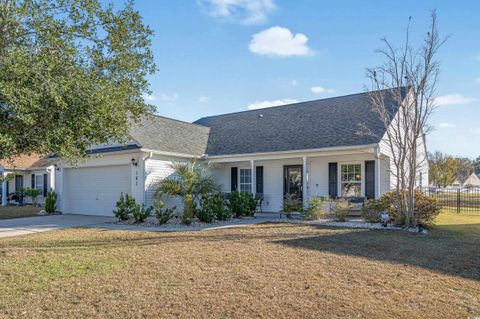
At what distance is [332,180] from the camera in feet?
50.7

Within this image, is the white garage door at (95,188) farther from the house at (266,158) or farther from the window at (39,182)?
the window at (39,182)

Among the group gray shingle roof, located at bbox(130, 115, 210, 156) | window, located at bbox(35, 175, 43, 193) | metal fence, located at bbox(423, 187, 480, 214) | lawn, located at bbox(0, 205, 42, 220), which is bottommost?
lawn, located at bbox(0, 205, 42, 220)

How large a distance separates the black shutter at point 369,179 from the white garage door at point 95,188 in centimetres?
1021

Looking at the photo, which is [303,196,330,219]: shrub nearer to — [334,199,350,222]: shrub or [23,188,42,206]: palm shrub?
[334,199,350,222]: shrub

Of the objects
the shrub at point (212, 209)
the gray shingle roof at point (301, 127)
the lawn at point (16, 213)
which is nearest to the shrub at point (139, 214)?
the shrub at point (212, 209)

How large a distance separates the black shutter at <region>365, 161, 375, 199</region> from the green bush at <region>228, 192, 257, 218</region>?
479 centimetres

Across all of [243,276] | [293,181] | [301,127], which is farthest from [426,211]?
[243,276]

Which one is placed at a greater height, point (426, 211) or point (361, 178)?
point (361, 178)

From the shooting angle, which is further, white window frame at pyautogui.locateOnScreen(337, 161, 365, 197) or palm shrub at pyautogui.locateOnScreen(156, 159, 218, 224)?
white window frame at pyautogui.locateOnScreen(337, 161, 365, 197)

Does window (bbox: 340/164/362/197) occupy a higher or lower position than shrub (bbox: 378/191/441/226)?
higher

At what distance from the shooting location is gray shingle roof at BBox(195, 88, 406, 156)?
14.8 m

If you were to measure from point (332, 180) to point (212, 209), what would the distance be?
578cm

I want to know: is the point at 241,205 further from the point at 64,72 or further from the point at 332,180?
the point at 64,72

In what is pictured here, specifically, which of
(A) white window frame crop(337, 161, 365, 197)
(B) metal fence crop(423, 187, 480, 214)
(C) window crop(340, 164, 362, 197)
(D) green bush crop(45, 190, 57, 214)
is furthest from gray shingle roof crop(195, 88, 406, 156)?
(D) green bush crop(45, 190, 57, 214)
